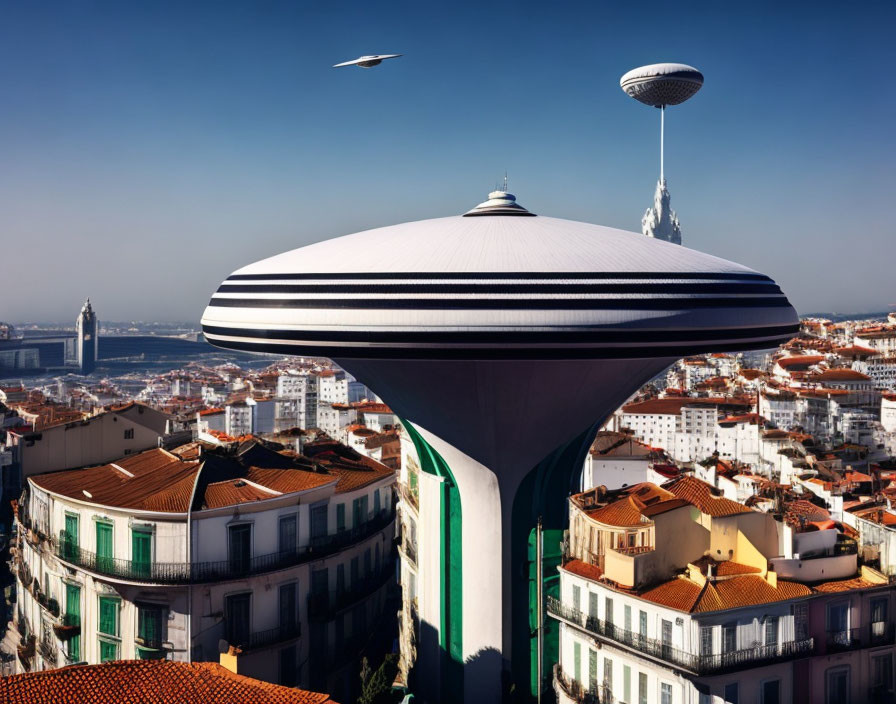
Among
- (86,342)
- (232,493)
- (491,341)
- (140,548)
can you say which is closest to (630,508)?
(491,341)

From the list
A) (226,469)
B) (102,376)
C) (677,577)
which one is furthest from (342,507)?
(102,376)

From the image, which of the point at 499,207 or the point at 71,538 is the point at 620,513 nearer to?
the point at 499,207

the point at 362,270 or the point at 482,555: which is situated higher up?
the point at 362,270

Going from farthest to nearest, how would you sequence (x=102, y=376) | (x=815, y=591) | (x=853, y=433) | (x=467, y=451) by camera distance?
(x=102, y=376)
(x=853, y=433)
(x=815, y=591)
(x=467, y=451)

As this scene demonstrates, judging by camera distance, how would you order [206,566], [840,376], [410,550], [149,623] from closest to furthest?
[206,566] < [149,623] < [410,550] < [840,376]

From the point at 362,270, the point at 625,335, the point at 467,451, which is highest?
the point at 362,270

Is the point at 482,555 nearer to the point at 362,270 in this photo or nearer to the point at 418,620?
the point at 418,620

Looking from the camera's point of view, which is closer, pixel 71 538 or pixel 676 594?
pixel 676 594
